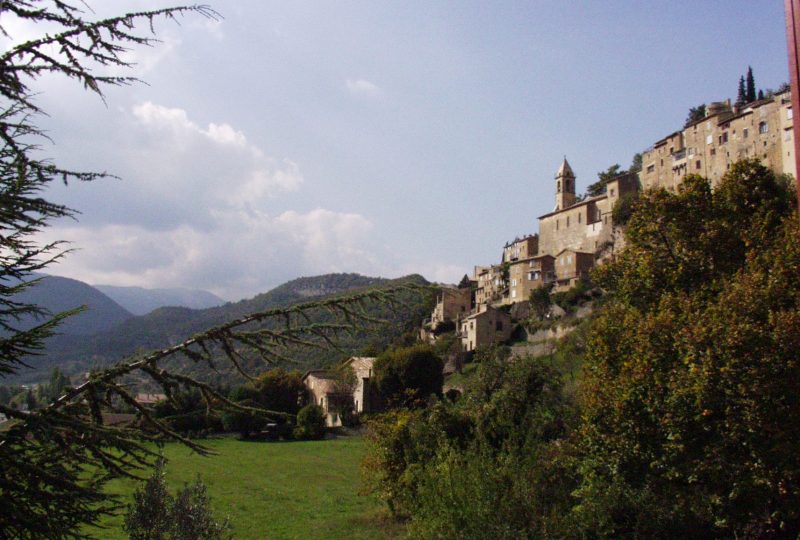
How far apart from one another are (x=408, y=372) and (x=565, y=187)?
46814 millimetres

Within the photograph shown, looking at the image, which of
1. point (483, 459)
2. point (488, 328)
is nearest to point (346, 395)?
point (488, 328)

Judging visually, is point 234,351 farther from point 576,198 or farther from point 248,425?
point 576,198

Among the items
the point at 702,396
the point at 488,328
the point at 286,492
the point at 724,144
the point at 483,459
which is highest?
the point at 724,144

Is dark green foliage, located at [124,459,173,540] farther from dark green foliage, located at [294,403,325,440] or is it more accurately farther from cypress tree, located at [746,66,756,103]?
cypress tree, located at [746,66,756,103]

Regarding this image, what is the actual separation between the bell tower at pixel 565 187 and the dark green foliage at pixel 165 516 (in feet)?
266

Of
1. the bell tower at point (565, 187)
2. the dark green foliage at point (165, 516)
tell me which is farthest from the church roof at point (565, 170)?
the dark green foliage at point (165, 516)

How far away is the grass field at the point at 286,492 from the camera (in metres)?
18.8

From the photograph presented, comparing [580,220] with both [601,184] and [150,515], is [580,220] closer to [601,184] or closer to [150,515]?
[601,184]

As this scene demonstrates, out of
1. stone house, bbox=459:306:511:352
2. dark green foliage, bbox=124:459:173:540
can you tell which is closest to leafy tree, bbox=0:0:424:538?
dark green foliage, bbox=124:459:173:540

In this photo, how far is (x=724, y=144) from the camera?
2251 inches

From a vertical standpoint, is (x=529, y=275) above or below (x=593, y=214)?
below

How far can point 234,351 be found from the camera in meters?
5.51

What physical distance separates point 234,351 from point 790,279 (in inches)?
586

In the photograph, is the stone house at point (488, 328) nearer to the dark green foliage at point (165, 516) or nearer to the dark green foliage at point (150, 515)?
the dark green foliage at point (165, 516)
